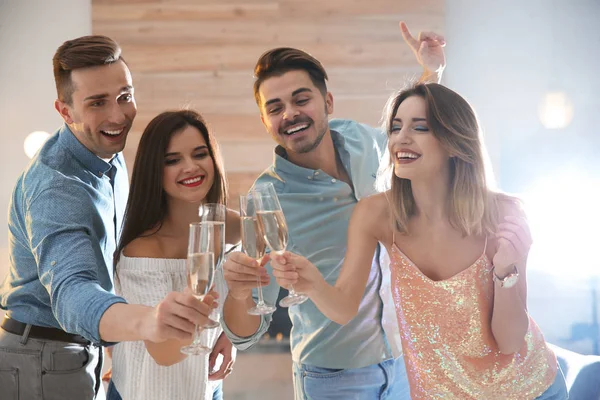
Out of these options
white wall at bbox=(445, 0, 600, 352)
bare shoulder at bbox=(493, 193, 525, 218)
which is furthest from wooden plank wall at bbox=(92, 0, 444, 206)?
bare shoulder at bbox=(493, 193, 525, 218)

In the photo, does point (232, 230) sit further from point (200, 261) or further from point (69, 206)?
point (200, 261)

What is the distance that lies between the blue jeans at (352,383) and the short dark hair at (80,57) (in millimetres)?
1083

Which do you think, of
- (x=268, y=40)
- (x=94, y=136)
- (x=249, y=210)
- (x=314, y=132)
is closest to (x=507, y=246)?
(x=249, y=210)

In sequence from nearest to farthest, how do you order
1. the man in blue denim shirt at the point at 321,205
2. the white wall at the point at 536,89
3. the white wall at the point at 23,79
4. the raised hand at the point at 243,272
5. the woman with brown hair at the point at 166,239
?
1. the raised hand at the point at 243,272
2. the woman with brown hair at the point at 166,239
3. the man in blue denim shirt at the point at 321,205
4. the white wall at the point at 536,89
5. the white wall at the point at 23,79

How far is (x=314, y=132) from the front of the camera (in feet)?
7.25

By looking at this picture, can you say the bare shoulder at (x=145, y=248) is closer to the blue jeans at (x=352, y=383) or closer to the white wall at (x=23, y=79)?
the blue jeans at (x=352, y=383)

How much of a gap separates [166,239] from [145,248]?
75 mm

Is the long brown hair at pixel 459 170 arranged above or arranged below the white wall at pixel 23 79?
below

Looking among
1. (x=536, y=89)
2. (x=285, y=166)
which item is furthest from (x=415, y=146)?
(x=536, y=89)

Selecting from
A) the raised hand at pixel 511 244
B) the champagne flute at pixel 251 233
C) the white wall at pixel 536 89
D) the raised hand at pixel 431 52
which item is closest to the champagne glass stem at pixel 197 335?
the champagne flute at pixel 251 233

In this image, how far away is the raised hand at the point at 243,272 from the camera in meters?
1.64

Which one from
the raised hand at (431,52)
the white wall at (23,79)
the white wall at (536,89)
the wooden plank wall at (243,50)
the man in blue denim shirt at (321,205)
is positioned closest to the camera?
the man in blue denim shirt at (321,205)

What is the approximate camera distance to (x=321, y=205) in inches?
85.5

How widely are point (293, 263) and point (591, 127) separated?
151 inches
